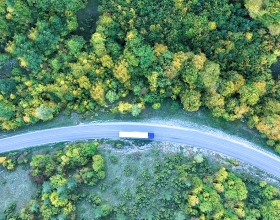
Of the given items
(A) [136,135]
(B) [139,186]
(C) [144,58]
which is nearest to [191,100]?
(C) [144,58]

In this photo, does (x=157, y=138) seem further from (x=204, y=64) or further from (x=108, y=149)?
(x=204, y=64)

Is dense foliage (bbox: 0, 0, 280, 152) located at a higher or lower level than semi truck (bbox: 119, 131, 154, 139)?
higher

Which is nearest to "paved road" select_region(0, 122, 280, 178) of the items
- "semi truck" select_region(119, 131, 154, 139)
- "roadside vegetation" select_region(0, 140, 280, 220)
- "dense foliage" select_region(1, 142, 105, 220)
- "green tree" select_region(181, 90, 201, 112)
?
"semi truck" select_region(119, 131, 154, 139)

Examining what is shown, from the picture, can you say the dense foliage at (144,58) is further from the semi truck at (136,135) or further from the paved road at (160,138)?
the semi truck at (136,135)

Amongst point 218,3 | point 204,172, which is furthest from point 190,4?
point 204,172

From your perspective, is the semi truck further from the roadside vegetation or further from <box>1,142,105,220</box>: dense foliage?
<box>1,142,105,220</box>: dense foliage

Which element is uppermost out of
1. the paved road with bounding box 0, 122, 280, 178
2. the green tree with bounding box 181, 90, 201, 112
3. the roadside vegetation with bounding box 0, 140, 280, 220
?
the green tree with bounding box 181, 90, 201, 112
